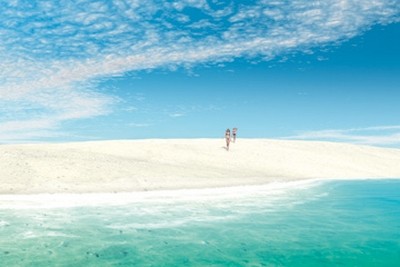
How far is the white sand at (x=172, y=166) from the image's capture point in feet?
67.8

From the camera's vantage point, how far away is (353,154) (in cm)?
4644

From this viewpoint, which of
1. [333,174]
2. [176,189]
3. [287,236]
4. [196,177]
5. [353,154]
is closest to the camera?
[287,236]

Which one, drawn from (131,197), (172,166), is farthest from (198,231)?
(172,166)

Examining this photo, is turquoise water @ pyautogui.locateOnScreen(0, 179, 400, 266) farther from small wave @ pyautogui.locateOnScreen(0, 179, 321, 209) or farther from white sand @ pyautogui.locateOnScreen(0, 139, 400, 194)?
white sand @ pyautogui.locateOnScreen(0, 139, 400, 194)

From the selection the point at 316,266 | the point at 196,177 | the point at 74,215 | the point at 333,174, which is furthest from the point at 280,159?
the point at 316,266

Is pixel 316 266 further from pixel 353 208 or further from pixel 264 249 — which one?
pixel 353 208

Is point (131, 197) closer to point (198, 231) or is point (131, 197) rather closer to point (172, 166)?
point (198, 231)

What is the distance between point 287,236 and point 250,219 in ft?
8.09

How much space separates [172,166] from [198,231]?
15.7 meters

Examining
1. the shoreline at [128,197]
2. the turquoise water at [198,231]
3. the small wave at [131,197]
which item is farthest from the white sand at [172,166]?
the turquoise water at [198,231]

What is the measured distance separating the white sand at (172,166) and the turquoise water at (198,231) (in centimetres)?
290

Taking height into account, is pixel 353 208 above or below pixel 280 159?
below

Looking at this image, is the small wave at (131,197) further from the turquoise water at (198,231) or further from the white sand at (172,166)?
the white sand at (172,166)

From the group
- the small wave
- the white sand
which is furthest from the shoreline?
the white sand
